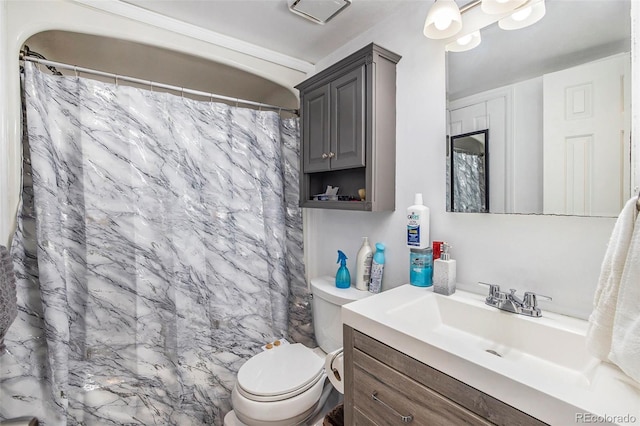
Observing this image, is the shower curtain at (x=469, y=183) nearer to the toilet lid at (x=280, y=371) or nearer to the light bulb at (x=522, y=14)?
the light bulb at (x=522, y=14)

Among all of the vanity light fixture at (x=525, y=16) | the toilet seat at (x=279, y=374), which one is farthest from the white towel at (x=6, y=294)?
the vanity light fixture at (x=525, y=16)

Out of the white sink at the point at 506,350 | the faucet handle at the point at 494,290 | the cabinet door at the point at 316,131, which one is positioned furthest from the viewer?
the cabinet door at the point at 316,131

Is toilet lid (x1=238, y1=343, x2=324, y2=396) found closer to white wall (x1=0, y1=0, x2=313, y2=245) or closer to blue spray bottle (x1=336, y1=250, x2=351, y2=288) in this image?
blue spray bottle (x1=336, y1=250, x2=351, y2=288)

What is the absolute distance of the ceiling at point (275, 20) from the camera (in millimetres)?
1488

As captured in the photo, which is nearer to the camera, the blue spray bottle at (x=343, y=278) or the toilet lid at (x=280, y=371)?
the toilet lid at (x=280, y=371)

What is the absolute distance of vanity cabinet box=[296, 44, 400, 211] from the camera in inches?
57.2

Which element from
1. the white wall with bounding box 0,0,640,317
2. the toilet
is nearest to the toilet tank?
the toilet

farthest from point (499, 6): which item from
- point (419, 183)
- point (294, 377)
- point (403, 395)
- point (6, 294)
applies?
point (6, 294)

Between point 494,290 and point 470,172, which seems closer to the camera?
point 494,290

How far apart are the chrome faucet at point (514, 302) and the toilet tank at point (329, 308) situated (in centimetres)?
65

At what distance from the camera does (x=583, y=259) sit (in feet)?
3.13

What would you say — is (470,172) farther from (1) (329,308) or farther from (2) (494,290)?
(1) (329,308)

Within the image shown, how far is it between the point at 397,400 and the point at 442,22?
1.39 metres

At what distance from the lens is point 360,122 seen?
147 cm
